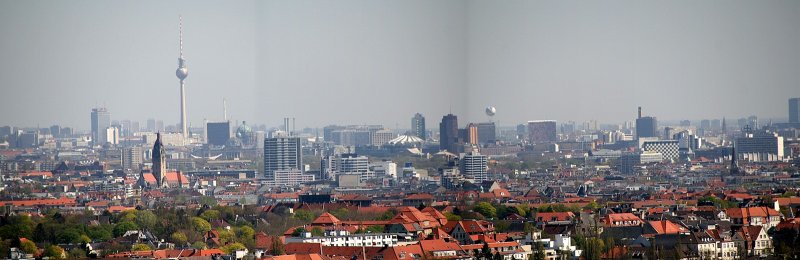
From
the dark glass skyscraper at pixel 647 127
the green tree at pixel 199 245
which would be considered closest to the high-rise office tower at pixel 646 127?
the dark glass skyscraper at pixel 647 127

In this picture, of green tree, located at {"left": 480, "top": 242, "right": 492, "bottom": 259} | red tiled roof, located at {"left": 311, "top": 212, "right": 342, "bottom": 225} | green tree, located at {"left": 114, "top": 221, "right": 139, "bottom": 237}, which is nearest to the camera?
green tree, located at {"left": 480, "top": 242, "right": 492, "bottom": 259}

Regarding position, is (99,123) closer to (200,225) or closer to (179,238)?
(200,225)

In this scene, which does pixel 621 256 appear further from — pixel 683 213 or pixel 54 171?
pixel 54 171

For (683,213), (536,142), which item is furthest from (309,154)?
(683,213)

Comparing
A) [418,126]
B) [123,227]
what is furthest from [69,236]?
[418,126]

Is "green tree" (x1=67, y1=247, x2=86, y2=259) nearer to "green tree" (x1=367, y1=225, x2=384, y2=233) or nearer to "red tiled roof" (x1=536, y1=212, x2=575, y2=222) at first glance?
"green tree" (x1=367, y1=225, x2=384, y2=233)

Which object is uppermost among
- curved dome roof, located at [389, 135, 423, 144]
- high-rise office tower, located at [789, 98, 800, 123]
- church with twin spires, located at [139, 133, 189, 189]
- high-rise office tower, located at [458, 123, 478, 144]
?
high-rise office tower, located at [789, 98, 800, 123]

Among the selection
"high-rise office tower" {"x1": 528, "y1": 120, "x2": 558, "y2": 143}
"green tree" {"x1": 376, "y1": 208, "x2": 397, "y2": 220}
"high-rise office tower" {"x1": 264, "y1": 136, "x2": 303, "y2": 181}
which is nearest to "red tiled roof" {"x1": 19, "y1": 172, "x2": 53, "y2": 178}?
"high-rise office tower" {"x1": 264, "y1": 136, "x2": 303, "y2": 181}

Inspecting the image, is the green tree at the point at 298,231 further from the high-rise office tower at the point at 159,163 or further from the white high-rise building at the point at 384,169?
the white high-rise building at the point at 384,169
